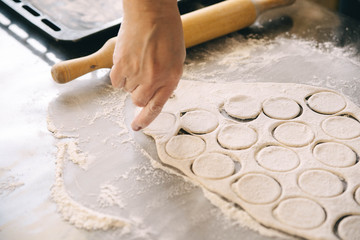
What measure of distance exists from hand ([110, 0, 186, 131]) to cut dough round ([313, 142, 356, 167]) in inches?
17.8

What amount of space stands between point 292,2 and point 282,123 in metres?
0.77

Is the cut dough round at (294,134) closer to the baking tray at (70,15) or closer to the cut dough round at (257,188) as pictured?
the cut dough round at (257,188)

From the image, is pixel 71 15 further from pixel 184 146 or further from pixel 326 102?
pixel 326 102

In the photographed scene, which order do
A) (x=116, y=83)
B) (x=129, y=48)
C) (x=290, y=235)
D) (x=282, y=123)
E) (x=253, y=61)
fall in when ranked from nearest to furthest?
(x=290, y=235) → (x=129, y=48) → (x=116, y=83) → (x=282, y=123) → (x=253, y=61)

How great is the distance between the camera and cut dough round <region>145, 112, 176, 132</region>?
1261 millimetres

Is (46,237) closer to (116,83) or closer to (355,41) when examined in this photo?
(116,83)

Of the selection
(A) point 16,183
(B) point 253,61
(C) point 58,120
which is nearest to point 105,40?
(C) point 58,120

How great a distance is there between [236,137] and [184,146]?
0.51 ft

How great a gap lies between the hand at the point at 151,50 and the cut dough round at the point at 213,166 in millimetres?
184

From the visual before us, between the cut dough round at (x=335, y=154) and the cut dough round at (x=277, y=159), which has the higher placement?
the cut dough round at (x=277, y=159)

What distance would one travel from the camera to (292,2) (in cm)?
181

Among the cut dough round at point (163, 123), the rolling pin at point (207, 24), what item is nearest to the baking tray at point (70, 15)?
the rolling pin at point (207, 24)

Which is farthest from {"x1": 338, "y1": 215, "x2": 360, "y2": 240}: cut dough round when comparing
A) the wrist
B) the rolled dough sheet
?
the wrist

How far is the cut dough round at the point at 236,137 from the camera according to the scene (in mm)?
1196
